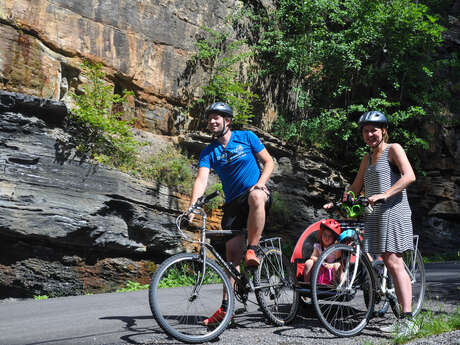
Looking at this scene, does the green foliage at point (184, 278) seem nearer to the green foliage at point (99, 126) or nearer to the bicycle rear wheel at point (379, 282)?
the bicycle rear wheel at point (379, 282)

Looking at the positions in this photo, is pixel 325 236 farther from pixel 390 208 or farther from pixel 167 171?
pixel 167 171

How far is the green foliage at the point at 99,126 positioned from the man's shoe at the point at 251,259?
576cm

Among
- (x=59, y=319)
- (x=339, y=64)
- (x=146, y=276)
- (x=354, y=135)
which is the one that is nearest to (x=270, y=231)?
(x=146, y=276)

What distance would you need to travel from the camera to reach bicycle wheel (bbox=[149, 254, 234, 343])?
348 centimetres

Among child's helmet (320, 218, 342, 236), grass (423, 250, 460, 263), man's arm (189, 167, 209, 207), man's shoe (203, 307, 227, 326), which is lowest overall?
grass (423, 250, 460, 263)

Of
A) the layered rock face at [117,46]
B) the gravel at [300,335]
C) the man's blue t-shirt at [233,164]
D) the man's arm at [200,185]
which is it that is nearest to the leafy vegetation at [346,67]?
the layered rock face at [117,46]

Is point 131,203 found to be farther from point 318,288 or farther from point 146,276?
point 318,288

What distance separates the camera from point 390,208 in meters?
4.05

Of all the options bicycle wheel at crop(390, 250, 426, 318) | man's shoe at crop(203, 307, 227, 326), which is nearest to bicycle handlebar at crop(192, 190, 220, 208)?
man's shoe at crop(203, 307, 227, 326)

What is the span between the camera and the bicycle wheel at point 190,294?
3479 mm

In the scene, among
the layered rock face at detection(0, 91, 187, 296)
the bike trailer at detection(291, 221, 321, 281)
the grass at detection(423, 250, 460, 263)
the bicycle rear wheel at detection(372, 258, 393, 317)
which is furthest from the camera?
the grass at detection(423, 250, 460, 263)

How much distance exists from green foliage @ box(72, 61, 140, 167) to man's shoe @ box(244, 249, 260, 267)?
18.9 feet

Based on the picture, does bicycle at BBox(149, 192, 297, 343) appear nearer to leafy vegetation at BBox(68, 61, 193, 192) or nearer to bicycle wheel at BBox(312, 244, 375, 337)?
bicycle wheel at BBox(312, 244, 375, 337)

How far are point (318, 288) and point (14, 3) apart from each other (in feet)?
30.2
